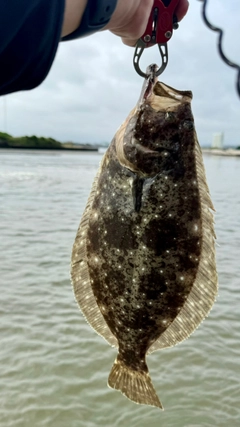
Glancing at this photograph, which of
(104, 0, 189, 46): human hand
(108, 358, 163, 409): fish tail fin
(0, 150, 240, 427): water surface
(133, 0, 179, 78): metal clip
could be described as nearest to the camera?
(104, 0, 189, 46): human hand

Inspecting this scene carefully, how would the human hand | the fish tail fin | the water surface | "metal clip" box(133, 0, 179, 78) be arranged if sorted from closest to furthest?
1. the human hand
2. "metal clip" box(133, 0, 179, 78)
3. the fish tail fin
4. the water surface

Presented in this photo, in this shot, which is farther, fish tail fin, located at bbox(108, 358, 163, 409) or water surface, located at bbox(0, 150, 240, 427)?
water surface, located at bbox(0, 150, 240, 427)

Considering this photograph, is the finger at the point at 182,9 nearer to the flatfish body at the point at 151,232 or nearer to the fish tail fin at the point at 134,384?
the flatfish body at the point at 151,232

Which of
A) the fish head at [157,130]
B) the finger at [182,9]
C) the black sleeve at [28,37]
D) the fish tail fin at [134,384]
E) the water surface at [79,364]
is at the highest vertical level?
the finger at [182,9]

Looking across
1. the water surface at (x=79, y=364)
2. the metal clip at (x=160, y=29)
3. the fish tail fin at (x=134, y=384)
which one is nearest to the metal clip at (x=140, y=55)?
the metal clip at (x=160, y=29)

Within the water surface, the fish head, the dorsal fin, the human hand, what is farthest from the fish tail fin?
the water surface

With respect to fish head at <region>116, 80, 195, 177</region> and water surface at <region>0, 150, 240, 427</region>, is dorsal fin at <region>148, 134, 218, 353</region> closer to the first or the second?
fish head at <region>116, 80, 195, 177</region>

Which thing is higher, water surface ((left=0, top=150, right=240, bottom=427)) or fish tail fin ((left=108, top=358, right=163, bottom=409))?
fish tail fin ((left=108, top=358, right=163, bottom=409))

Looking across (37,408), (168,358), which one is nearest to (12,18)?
(37,408)
